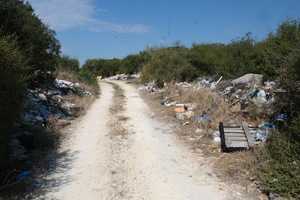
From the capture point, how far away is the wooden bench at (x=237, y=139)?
5238 millimetres

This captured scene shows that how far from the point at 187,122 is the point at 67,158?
4.00 metres

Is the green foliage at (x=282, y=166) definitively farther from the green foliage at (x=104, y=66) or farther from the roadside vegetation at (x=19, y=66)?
the green foliage at (x=104, y=66)

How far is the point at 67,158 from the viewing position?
17.8 feet

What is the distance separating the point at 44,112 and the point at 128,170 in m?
5.36

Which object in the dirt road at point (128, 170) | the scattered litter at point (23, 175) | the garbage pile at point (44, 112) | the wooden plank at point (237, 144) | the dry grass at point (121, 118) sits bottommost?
the dirt road at point (128, 170)

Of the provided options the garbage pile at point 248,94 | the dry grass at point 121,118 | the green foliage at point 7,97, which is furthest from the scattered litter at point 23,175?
the garbage pile at point 248,94

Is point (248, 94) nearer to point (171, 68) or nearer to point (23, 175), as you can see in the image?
point (23, 175)

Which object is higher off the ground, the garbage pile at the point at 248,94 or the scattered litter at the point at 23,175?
the garbage pile at the point at 248,94

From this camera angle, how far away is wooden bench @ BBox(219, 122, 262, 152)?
5.24 m

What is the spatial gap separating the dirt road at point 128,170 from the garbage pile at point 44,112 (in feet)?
2.96

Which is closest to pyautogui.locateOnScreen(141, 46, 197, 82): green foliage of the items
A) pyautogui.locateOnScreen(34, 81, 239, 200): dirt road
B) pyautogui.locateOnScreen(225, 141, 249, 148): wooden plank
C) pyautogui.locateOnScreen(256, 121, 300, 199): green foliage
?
pyautogui.locateOnScreen(34, 81, 239, 200): dirt road

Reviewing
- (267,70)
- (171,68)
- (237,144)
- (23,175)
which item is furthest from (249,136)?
(171,68)

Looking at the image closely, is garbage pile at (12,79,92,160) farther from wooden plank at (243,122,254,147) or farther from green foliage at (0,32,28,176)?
wooden plank at (243,122,254,147)

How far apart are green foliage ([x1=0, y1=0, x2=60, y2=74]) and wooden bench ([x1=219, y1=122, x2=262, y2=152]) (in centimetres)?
668
